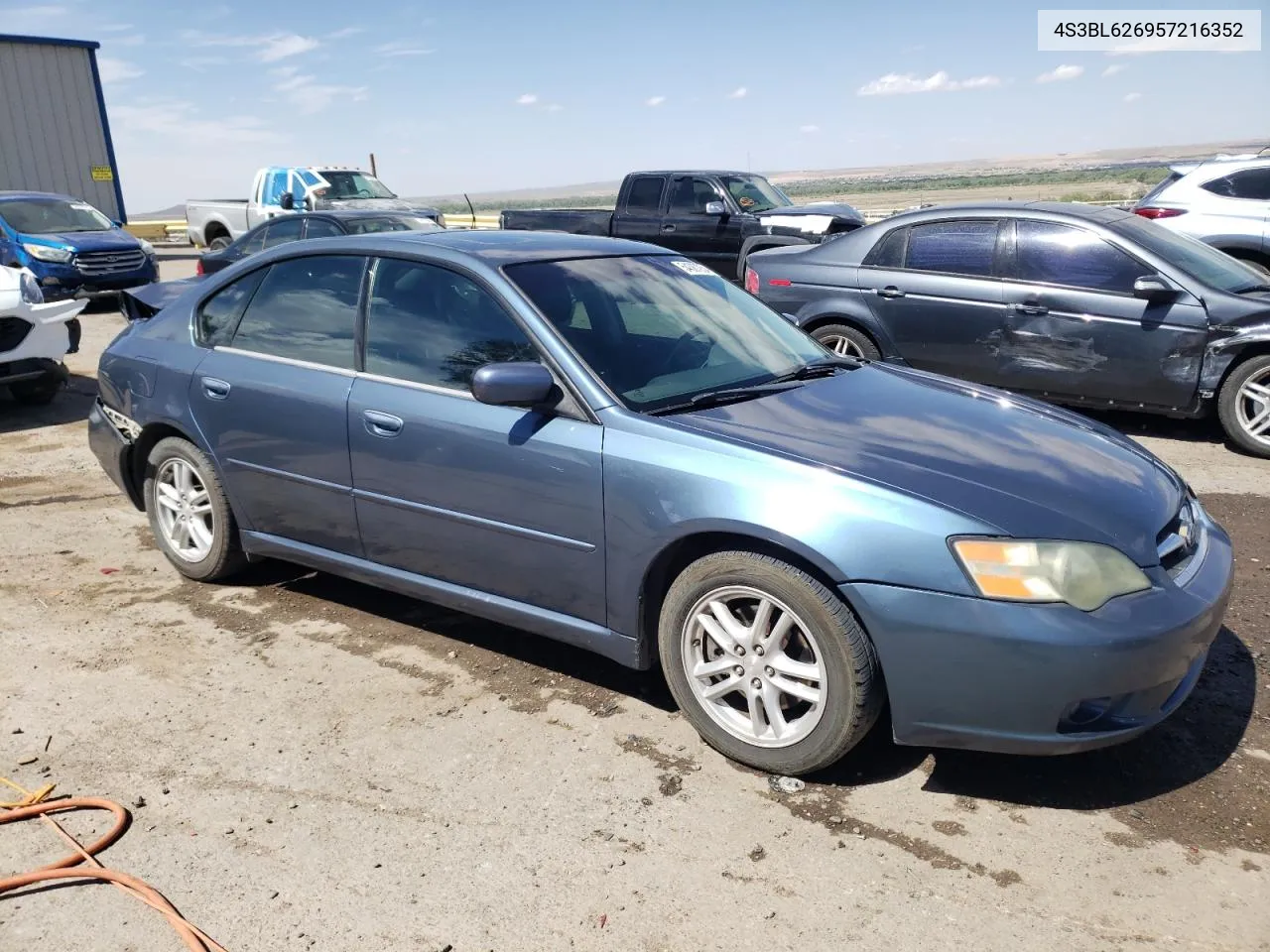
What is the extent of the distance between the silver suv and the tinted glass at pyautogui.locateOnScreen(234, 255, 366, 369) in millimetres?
9836

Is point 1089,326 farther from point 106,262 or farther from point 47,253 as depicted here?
point 47,253

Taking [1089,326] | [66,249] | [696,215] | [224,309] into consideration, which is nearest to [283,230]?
[66,249]

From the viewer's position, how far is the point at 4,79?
20031 millimetres

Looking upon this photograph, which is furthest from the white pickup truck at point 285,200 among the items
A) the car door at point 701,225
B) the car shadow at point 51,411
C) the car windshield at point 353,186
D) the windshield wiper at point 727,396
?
the windshield wiper at point 727,396

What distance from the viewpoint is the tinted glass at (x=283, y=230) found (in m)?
12.5

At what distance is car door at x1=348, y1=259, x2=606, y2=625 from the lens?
3.43 meters

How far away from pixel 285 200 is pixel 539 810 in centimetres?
1574

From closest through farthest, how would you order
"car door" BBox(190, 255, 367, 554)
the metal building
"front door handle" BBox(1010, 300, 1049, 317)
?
"car door" BBox(190, 255, 367, 554)
"front door handle" BBox(1010, 300, 1049, 317)
the metal building

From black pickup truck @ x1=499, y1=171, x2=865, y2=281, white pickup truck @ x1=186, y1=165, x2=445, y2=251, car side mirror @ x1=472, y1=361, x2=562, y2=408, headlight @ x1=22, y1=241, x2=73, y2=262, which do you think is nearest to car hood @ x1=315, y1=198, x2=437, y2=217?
white pickup truck @ x1=186, y1=165, x2=445, y2=251

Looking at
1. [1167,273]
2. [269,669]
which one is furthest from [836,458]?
[1167,273]

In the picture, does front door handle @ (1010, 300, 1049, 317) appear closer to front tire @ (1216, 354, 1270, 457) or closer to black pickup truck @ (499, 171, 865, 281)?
front tire @ (1216, 354, 1270, 457)

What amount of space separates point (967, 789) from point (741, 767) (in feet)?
2.24

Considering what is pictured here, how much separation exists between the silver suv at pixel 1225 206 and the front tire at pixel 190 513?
10245 mm

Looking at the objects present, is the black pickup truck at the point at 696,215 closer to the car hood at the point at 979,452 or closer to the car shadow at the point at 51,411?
the car shadow at the point at 51,411
